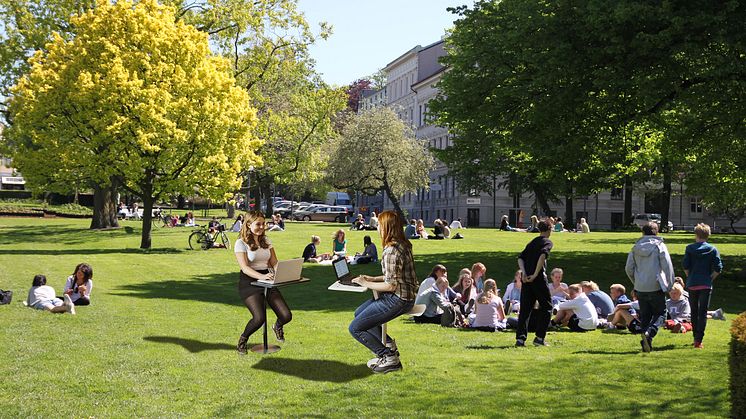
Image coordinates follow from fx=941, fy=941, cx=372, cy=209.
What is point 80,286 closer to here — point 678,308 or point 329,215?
point 678,308

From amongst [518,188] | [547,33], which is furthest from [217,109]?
[518,188]

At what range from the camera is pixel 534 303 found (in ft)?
48.2

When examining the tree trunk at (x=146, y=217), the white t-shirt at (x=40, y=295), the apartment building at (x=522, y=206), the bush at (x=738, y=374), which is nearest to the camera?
the bush at (x=738, y=374)

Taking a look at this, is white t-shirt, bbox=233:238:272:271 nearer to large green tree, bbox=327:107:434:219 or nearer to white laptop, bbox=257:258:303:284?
white laptop, bbox=257:258:303:284

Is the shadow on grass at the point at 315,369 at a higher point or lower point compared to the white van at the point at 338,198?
lower

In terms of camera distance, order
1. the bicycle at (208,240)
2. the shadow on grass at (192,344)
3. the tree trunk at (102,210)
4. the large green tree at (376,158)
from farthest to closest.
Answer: the large green tree at (376,158) < the tree trunk at (102,210) < the bicycle at (208,240) < the shadow on grass at (192,344)

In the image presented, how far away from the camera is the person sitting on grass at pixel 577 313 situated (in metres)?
17.5

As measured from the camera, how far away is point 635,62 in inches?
1014

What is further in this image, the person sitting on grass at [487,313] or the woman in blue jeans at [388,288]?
the person sitting on grass at [487,313]

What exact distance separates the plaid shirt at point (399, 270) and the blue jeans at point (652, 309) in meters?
4.49

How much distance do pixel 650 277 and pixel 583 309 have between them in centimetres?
362

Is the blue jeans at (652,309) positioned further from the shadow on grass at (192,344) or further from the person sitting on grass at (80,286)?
the person sitting on grass at (80,286)

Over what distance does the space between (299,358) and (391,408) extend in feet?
10.6

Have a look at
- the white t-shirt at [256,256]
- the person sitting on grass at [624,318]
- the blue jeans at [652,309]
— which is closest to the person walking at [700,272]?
the blue jeans at [652,309]
